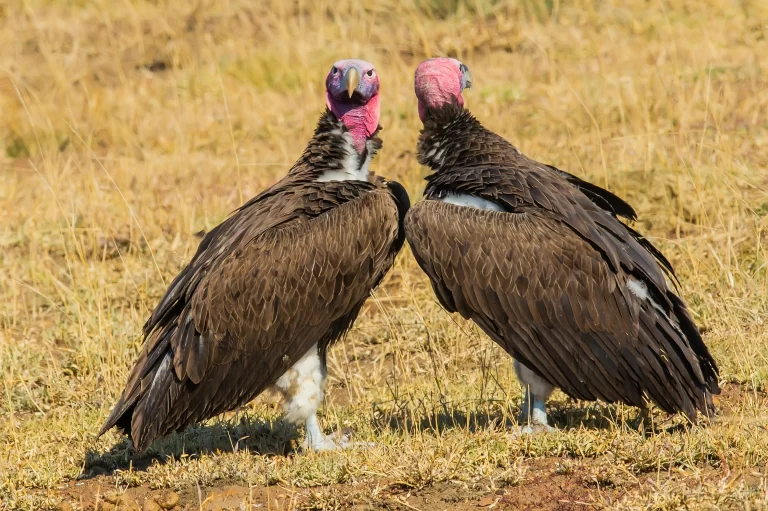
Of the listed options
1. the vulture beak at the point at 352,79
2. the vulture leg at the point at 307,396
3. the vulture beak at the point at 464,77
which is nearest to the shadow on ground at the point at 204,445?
the vulture leg at the point at 307,396

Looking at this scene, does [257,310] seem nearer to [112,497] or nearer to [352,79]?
[112,497]

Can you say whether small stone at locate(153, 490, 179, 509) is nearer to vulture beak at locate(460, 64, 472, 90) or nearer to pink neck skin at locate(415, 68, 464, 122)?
pink neck skin at locate(415, 68, 464, 122)

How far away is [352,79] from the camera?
19.1 feet

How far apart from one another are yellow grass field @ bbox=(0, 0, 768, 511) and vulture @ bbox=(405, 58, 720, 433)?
0.74 ft

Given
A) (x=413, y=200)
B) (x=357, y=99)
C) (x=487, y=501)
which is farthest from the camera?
(x=413, y=200)

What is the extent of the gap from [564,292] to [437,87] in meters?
1.32

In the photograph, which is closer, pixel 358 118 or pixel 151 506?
pixel 151 506

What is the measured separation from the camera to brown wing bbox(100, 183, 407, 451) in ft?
17.8

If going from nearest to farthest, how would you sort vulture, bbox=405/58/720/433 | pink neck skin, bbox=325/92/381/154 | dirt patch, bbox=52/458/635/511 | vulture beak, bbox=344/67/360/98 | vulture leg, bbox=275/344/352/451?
dirt patch, bbox=52/458/635/511 < vulture, bbox=405/58/720/433 < vulture leg, bbox=275/344/352/451 < vulture beak, bbox=344/67/360/98 < pink neck skin, bbox=325/92/381/154

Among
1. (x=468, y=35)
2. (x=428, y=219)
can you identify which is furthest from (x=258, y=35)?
(x=428, y=219)

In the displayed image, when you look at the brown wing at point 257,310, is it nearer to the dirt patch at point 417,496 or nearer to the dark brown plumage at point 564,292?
the dark brown plumage at point 564,292

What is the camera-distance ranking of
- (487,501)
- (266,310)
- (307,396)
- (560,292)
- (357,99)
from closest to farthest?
(487,501), (560,292), (266,310), (307,396), (357,99)

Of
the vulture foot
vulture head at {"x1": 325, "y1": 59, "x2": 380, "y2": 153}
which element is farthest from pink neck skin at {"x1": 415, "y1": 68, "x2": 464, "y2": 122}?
the vulture foot

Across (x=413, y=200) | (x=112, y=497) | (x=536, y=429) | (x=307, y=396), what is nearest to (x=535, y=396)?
(x=536, y=429)
